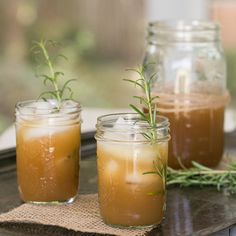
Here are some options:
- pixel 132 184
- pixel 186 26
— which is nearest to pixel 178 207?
pixel 132 184

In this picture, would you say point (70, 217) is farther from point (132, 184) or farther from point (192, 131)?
point (192, 131)

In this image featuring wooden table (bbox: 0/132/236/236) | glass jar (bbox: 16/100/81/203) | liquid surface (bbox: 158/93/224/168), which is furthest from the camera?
liquid surface (bbox: 158/93/224/168)

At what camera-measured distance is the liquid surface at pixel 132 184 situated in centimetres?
104

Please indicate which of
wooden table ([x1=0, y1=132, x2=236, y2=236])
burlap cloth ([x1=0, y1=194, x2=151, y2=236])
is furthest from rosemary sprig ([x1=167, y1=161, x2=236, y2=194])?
burlap cloth ([x1=0, y1=194, x2=151, y2=236])

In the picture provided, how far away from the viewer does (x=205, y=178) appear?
127cm

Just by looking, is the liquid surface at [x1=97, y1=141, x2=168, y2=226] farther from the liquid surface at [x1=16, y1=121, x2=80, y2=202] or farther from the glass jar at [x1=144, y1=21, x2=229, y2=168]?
the glass jar at [x1=144, y1=21, x2=229, y2=168]

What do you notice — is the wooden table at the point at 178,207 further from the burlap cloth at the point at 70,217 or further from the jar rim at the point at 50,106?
the jar rim at the point at 50,106

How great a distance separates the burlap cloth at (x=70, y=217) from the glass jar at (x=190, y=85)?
26cm

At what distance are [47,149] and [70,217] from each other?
0.12m

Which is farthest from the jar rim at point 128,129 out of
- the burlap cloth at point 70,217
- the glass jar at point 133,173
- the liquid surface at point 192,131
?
the liquid surface at point 192,131

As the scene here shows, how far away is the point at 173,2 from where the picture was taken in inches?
127

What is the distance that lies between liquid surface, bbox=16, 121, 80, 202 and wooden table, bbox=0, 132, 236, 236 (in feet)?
0.14

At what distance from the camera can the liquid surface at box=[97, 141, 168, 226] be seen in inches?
40.9

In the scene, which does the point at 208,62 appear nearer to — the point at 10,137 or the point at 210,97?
the point at 210,97
